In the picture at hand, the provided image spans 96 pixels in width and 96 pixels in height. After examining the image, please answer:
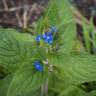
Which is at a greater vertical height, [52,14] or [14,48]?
[52,14]

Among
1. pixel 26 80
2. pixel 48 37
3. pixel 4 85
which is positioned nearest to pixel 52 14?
pixel 48 37

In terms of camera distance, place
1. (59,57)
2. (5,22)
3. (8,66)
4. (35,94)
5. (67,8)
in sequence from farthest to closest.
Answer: (5,22), (67,8), (35,94), (8,66), (59,57)

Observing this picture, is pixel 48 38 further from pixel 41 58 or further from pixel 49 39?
pixel 41 58

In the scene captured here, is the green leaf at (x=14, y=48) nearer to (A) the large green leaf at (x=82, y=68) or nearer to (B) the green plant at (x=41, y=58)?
(B) the green plant at (x=41, y=58)

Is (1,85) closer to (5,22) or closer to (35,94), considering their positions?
(35,94)

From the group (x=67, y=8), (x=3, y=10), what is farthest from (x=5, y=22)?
(x=67, y=8)
